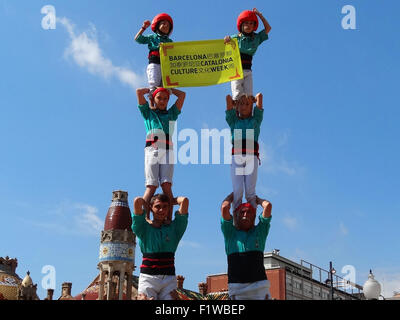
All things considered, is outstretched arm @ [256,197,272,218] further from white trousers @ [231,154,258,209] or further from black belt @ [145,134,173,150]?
black belt @ [145,134,173,150]

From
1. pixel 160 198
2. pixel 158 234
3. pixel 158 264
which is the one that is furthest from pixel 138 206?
pixel 158 264

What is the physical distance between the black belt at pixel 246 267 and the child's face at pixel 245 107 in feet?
9.59

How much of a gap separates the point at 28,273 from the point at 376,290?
29.1 m

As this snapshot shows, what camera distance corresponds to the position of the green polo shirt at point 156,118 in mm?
11062

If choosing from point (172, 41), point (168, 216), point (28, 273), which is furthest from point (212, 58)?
point (28, 273)

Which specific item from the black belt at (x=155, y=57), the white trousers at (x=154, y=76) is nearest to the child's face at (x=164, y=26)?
the black belt at (x=155, y=57)

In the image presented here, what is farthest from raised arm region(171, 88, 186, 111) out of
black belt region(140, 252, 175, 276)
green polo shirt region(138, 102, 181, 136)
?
black belt region(140, 252, 175, 276)

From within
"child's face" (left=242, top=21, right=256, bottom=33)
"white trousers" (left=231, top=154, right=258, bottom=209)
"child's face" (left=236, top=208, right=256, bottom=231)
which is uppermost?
"child's face" (left=242, top=21, right=256, bottom=33)

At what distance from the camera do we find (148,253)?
9828 millimetres

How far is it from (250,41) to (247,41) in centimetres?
7

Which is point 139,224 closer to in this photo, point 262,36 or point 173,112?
point 173,112

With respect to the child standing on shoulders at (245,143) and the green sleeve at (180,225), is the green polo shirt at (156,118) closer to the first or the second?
the child standing on shoulders at (245,143)

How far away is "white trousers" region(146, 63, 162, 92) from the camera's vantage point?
1169 centimetres
